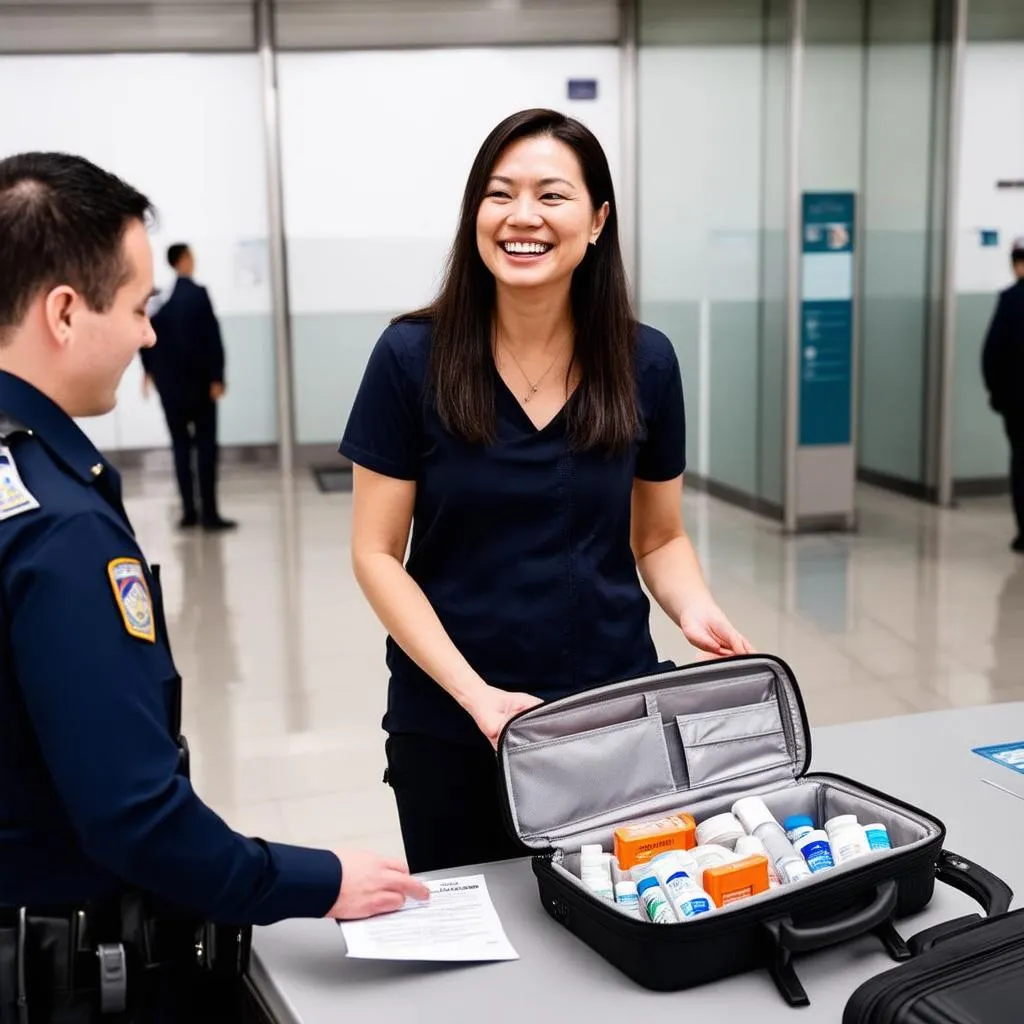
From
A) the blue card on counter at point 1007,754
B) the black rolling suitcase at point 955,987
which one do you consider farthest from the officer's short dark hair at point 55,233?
the blue card on counter at point 1007,754

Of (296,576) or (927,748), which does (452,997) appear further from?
(296,576)

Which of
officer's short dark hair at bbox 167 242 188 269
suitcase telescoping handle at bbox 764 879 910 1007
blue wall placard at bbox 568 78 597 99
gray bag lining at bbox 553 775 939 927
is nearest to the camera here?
suitcase telescoping handle at bbox 764 879 910 1007

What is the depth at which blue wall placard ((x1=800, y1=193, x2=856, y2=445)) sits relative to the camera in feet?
24.6

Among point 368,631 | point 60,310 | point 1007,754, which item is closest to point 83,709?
point 60,310

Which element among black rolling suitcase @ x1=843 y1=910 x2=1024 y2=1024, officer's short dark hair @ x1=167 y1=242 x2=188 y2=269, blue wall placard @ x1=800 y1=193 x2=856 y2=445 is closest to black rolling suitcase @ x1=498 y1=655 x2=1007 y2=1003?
black rolling suitcase @ x1=843 y1=910 x2=1024 y2=1024

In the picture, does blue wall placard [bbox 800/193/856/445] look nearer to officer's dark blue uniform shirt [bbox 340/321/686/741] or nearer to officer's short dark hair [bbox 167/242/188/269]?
officer's short dark hair [bbox 167/242/188/269]

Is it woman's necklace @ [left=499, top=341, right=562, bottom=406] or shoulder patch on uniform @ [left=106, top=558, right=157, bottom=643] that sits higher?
woman's necklace @ [left=499, top=341, right=562, bottom=406]

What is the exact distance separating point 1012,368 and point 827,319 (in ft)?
3.35

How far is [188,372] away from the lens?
7.81 metres

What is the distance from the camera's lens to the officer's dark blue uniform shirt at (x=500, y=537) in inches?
79.8

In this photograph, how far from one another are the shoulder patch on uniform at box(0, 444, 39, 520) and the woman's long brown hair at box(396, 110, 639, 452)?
84 centimetres

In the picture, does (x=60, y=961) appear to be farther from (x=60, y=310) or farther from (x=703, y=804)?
(x=703, y=804)

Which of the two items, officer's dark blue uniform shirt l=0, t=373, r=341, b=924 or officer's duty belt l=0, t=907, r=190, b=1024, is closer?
officer's dark blue uniform shirt l=0, t=373, r=341, b=924

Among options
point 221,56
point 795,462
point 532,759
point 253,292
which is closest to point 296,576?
point 795,462
